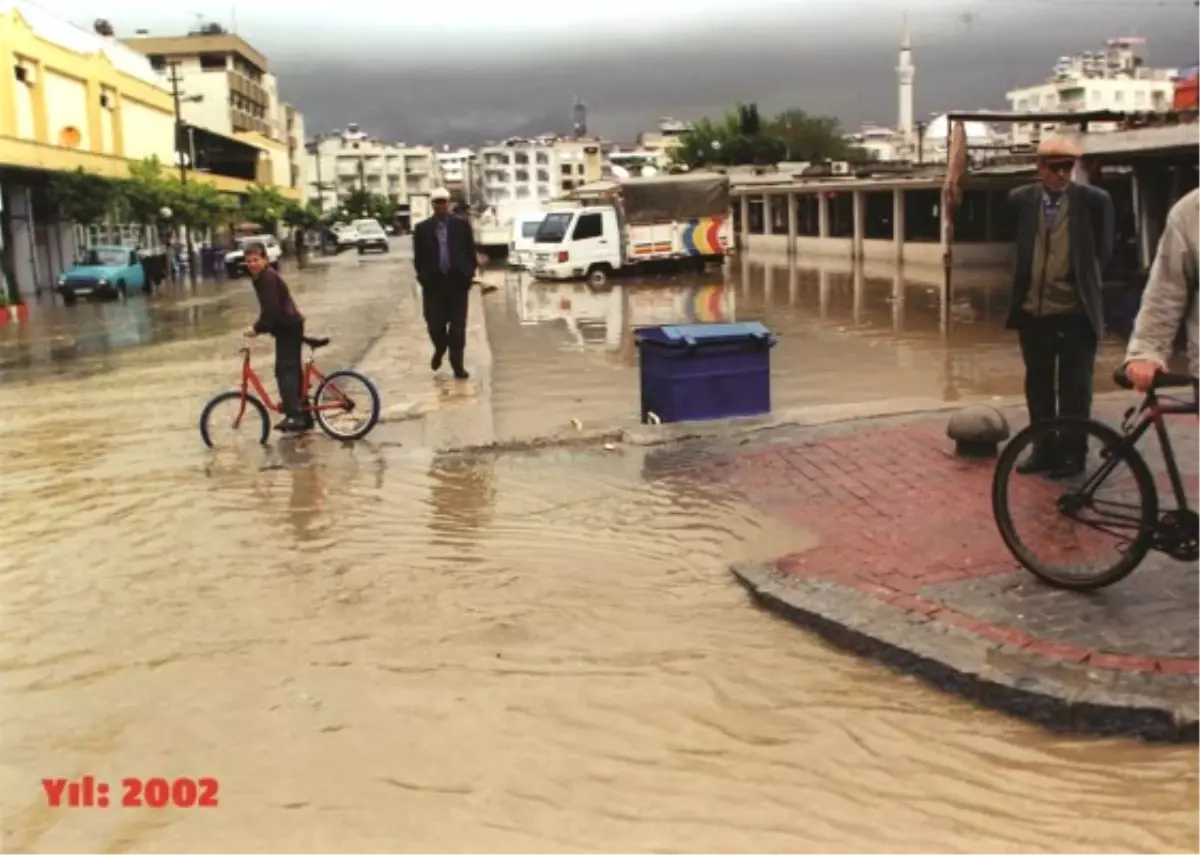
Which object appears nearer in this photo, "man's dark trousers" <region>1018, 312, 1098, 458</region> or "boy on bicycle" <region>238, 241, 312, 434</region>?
"man's dark trousers" <region>1018, 312, 1098, 458</region>

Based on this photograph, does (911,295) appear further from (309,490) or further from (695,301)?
(309,490)

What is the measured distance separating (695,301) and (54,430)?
1627cm

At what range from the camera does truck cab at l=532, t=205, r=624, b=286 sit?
1276 inches

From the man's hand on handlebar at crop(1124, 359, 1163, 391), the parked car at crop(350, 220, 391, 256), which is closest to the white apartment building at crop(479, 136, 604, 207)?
the parked car at crop(350, 220, 391, 256)

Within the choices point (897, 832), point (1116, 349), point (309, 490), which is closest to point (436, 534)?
point (309, 490)

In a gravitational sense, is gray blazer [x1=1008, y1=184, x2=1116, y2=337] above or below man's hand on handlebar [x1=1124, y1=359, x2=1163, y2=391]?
above

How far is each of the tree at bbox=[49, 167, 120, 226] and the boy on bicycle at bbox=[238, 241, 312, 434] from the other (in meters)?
31.6

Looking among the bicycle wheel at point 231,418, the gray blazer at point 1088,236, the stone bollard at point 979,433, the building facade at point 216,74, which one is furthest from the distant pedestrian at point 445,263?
the building facade at point 216,74

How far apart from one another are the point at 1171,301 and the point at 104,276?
3188cm

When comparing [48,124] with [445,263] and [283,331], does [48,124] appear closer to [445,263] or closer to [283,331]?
[445,263]

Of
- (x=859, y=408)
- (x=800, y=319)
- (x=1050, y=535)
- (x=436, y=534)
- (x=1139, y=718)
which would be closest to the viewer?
(x=1139, y=718)

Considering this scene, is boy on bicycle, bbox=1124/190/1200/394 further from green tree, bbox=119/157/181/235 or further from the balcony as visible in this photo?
the balcony

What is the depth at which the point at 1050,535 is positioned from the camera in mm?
5230

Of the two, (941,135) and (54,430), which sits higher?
(941,135)
